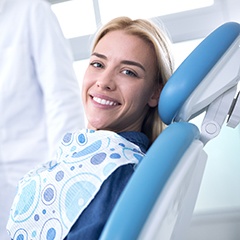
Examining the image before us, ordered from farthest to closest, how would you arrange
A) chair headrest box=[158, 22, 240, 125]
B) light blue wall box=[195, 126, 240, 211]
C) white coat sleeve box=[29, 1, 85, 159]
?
light blue wall box=[195, 126, 240, 211], white coat sleeve box=[29, 1, 85, 159], chair headrest box=[158, 22, 240, 125]

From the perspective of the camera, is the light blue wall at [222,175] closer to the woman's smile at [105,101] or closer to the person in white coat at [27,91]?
the person in white coat at [27,91]

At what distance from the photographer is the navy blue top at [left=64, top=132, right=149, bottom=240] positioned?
30.2 inches

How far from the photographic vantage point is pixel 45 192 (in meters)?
0.88

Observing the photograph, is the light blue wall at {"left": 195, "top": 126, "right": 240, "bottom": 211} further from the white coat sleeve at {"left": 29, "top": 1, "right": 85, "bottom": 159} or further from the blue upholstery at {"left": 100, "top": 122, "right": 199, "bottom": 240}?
the blue upholstery at {"left": 100, "top": 122, "right": 199, "bottom": 240}

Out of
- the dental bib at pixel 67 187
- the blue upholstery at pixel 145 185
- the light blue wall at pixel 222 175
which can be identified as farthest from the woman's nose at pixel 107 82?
the light blue wall at pixel 222 175

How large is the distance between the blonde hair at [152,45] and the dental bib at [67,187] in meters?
0.23

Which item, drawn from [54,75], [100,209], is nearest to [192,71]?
[100,209]

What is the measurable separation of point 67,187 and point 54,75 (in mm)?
553

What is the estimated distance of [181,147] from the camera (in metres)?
0.61

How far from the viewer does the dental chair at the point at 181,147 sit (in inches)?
20.6

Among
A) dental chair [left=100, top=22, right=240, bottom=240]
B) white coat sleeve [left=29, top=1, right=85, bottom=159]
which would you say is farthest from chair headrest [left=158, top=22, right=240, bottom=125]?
white coat sleeve [left=29, top=1, right=85, bottom=159]

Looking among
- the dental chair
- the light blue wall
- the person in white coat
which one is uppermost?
the dental chair

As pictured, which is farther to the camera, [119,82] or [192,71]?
[119,82]

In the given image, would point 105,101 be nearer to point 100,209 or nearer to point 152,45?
point 152,45
